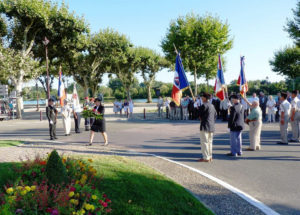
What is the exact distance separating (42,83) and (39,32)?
15673 mm

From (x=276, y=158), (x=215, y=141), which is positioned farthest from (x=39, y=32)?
(x=276, y=158)

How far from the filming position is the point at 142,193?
13.9 ft

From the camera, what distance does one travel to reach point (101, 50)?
34.5 m

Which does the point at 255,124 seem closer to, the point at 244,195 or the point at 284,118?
the point at 284,118

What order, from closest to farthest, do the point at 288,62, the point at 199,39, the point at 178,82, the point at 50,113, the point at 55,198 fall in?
the point at 55,198, the point at 178,82, the point at 50,113, the point at 199,39, the point at 288,62

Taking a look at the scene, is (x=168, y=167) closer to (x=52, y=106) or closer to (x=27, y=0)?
(x=52, y=106)

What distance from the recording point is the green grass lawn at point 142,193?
12.2 feet

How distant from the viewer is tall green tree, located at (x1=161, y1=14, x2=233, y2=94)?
93.0ft

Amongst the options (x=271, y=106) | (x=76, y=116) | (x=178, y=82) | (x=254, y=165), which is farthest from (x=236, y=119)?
(x=271, y=106)

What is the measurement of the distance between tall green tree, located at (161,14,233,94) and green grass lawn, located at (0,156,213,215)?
2486cm

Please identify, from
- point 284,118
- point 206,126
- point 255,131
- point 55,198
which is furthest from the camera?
point 284,118

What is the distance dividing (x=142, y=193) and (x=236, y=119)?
4.56m

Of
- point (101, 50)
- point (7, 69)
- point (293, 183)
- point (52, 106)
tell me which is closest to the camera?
point (293, 183)

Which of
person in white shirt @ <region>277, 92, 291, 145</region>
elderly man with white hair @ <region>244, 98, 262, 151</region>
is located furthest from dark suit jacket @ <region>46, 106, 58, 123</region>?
person in white shirt @ <region>277, 92, 291, 145</region>
